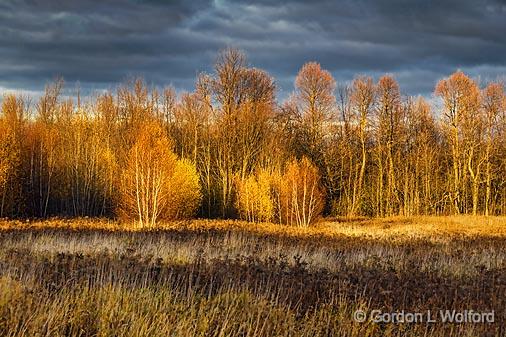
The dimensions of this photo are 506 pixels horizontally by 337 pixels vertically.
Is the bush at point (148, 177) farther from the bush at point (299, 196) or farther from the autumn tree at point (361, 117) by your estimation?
the autumn tree at point (361, 117)

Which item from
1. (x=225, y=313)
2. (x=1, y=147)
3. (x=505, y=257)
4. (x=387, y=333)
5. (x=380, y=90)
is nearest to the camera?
(x=387, y=333)

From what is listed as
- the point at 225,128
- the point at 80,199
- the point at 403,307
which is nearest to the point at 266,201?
the point at 225,128

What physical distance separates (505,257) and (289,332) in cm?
1051

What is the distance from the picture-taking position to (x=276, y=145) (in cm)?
4831

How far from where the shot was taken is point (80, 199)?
167 feet

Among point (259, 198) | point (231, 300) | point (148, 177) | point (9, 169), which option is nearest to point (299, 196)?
point (259, 198)

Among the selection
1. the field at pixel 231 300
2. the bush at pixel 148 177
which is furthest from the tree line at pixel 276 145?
the field at pixel 231 300

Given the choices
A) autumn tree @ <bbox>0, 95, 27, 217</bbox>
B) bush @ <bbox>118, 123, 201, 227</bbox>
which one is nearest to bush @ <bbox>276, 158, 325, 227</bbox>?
bush @ <bbox>118, 123, 201, 227</bbox>

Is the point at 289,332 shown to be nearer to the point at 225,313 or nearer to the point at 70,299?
the point at 225,313

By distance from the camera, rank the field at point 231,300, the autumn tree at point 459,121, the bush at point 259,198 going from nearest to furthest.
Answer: the field at point 231,300, the bush at point 259,198, the autumn tree at point 459,121

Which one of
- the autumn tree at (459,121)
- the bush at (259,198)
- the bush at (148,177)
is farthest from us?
the autumn tree at (459,121)

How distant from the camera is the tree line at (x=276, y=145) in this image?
156ft

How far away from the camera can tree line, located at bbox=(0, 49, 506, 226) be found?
47625 millimetres

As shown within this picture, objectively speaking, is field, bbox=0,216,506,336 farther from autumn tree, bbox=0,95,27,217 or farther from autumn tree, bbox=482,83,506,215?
autumn tree, bbox=482,83,506,215
